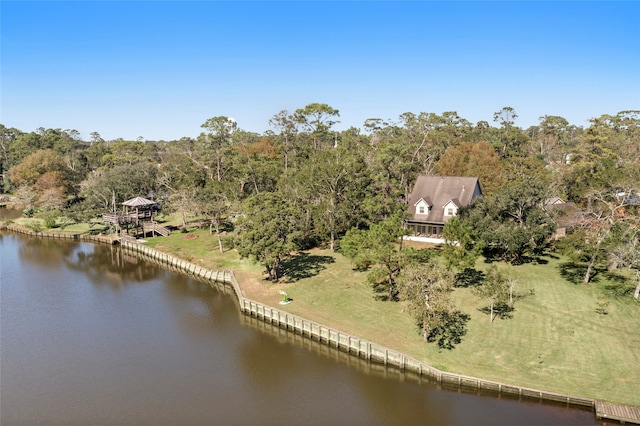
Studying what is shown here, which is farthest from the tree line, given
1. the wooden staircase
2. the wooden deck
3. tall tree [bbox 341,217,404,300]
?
the wooden deck

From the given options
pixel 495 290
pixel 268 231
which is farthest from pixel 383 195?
pixel 495 290

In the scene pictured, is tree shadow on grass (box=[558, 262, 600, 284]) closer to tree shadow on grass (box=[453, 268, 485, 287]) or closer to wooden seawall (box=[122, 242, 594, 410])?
tree shadow on grass (box=[453, 268, 485, 287])

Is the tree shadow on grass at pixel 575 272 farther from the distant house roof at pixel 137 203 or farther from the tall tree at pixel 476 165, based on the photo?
the distant house roof at pixel 137 203

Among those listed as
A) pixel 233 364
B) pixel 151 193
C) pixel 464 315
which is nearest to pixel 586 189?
pixel 464 315


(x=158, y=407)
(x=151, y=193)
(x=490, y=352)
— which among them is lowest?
(x=158, y=407)

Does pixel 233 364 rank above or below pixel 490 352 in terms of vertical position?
below

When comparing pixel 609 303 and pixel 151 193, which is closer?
pixel 609 303

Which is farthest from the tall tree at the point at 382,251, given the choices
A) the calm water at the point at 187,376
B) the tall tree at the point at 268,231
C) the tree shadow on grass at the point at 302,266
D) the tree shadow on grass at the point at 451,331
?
the calm water at the point at 187,376

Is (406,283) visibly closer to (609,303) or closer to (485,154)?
(609,303)

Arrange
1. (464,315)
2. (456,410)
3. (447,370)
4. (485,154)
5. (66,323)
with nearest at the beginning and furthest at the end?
1. (456,410)
2. (447,370)
3. (464,315)
4. (66,323)
5. (485,154)
